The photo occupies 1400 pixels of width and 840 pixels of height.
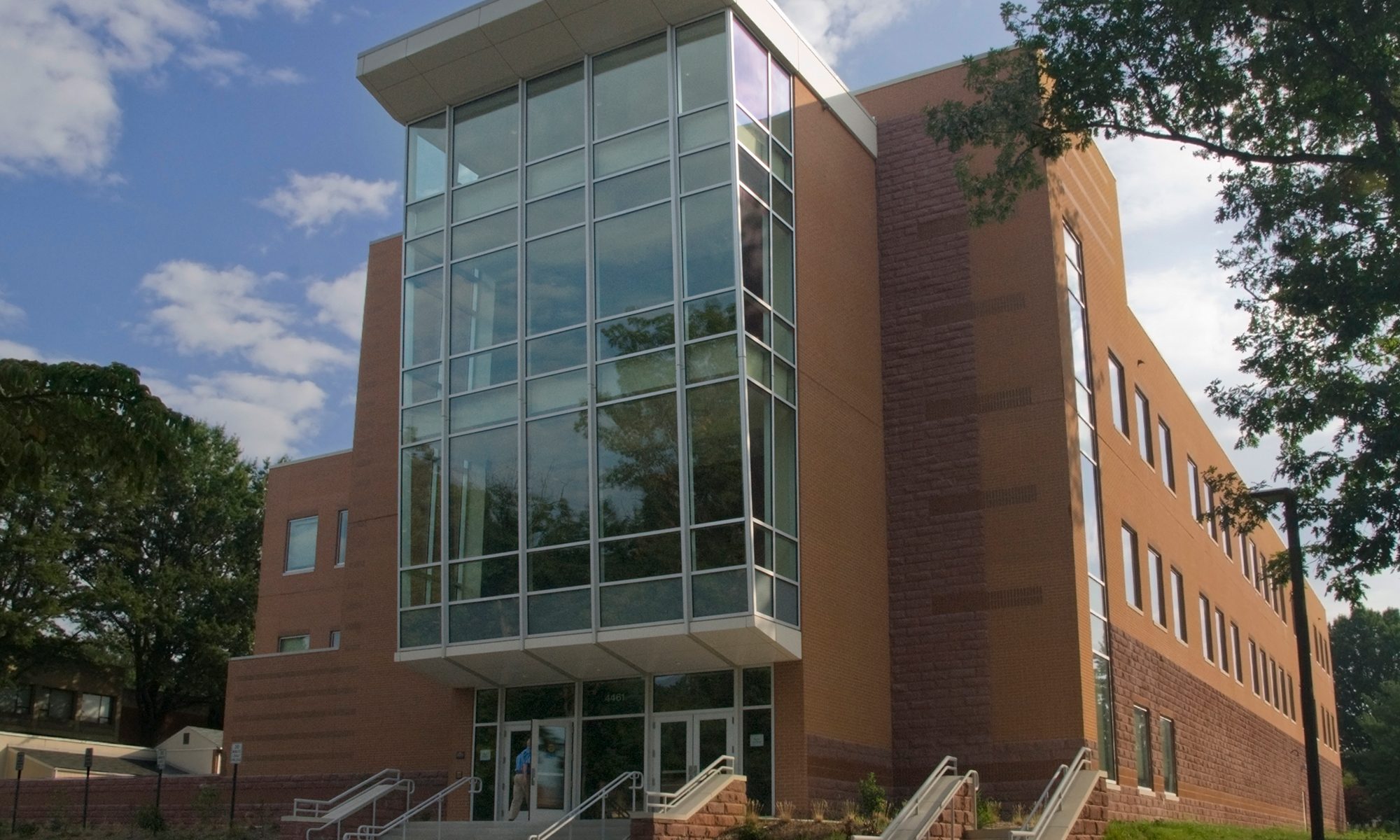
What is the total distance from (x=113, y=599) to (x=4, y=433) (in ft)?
144

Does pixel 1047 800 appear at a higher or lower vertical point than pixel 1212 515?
lower

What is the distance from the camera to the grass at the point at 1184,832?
68.9ft

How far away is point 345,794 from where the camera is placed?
25.3 m

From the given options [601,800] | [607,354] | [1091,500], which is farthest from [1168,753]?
[607,354]

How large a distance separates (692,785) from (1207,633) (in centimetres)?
1977

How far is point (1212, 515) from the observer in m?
27.1

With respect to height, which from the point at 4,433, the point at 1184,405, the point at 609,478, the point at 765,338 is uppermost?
the point at 1184,405

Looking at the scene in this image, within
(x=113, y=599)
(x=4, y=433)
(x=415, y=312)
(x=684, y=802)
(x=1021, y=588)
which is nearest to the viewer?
(x=4, y=433)

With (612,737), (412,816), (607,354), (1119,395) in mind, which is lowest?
(412,816)

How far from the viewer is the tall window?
2858 centimetres

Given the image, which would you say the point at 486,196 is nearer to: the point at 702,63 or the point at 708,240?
the point at 702,63

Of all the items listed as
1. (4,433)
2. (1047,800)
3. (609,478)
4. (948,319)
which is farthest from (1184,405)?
(4,433)

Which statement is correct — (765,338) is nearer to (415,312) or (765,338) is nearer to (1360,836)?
(415,312)

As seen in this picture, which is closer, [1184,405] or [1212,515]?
[1212,515]
